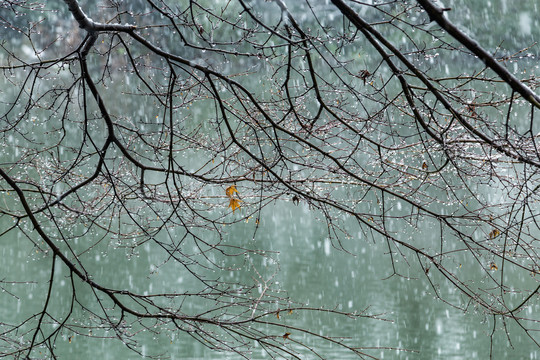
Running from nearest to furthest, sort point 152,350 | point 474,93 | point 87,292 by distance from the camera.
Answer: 1. point 474,93
2. point 152,350
3. point 87,292

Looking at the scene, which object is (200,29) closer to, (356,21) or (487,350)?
(356,21)

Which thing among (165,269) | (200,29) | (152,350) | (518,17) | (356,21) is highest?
(518,17)

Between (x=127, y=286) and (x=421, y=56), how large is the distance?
1145cm

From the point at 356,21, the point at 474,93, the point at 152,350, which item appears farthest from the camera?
the point at 152,350

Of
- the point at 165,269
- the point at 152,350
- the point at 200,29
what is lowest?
the point at 152,350

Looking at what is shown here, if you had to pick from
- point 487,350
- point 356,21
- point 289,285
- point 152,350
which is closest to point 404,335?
point 487,350

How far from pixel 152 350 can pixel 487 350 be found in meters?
6.11

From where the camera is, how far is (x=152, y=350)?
10.6 m

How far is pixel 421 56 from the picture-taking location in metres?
3.46

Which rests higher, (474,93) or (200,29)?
(200,29)

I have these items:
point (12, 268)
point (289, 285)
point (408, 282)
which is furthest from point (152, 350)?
point (408, 282)

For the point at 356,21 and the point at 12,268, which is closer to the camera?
the point at 356,21

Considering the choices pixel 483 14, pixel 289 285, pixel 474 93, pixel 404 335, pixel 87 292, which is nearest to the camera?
pixel 474 93

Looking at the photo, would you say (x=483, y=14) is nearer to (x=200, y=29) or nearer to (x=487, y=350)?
(x=487, y=350)
